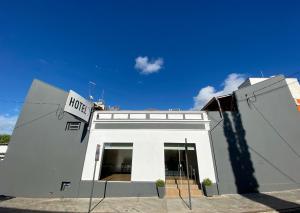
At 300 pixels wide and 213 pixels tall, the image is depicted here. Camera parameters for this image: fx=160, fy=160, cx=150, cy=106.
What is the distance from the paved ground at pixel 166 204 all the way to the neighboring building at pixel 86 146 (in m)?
0.90

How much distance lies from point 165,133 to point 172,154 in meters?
3.02

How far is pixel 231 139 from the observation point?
38.3 ft

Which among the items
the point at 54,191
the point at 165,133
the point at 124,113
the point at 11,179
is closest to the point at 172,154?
the point at 165,133

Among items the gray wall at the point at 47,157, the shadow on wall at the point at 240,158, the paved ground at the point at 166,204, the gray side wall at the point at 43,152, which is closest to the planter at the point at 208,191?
the paved ground at the point at 166,204

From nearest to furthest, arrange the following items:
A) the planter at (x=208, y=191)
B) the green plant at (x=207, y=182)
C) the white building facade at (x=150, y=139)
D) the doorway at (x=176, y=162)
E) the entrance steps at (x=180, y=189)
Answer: the planter at (x=208, y=191) → the green plant at (x=207, y=182) → the entrance steps at (x=180, y=189) → the white building facade at (x=150, y=139) → the doorway at (x=176, y=162)

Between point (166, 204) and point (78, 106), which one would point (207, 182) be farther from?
point (78, 106)

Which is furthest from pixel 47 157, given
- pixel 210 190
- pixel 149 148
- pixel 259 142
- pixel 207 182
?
pixel 259 142

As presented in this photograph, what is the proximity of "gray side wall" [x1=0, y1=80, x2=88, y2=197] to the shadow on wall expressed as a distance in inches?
419

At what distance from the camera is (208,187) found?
10281 mm

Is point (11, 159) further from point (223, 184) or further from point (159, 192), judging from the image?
point (223, 184)

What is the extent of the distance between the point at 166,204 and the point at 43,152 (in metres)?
9.34

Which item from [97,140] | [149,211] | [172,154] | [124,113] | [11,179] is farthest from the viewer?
[172,154]

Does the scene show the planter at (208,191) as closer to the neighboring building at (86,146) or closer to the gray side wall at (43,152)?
the neighboring building at (86,146)

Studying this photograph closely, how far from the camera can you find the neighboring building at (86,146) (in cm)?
1085
